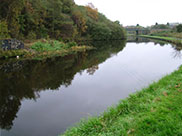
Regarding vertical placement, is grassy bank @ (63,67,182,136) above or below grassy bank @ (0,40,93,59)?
below

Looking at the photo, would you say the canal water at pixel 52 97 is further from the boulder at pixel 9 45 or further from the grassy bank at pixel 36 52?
the boulder at pixel 9 45

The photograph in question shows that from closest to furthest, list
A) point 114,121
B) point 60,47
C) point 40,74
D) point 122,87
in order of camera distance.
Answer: point 114,121 < point 122,87 < point 40,74 < point 60,47

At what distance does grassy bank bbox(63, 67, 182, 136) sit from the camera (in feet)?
10.6

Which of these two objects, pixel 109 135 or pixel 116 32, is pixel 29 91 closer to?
pixel 109 135

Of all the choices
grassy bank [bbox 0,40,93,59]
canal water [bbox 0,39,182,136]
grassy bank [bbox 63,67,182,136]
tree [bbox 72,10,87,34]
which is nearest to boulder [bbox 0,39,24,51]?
grassy bank [bbox 0,40,93,59]

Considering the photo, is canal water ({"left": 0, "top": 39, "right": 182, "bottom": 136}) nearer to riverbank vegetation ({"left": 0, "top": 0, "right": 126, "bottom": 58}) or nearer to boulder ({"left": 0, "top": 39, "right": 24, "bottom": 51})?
boulder ({"left": 0, "top": 39, "right": 24, "bottom": 51})

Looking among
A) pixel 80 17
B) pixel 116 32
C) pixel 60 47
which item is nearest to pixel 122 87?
pixel 60 47

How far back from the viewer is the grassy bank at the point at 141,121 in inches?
127

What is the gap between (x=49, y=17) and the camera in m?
28.0

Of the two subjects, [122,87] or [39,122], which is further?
[122,87]

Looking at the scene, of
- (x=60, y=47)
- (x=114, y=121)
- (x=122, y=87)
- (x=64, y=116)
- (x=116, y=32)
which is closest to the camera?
(x=114, y=121)

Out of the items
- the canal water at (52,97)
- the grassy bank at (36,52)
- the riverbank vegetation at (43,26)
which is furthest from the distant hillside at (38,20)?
the canal water at (52,97)

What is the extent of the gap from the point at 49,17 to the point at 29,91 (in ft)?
79.0

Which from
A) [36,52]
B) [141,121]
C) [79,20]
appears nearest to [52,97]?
[141,121]
